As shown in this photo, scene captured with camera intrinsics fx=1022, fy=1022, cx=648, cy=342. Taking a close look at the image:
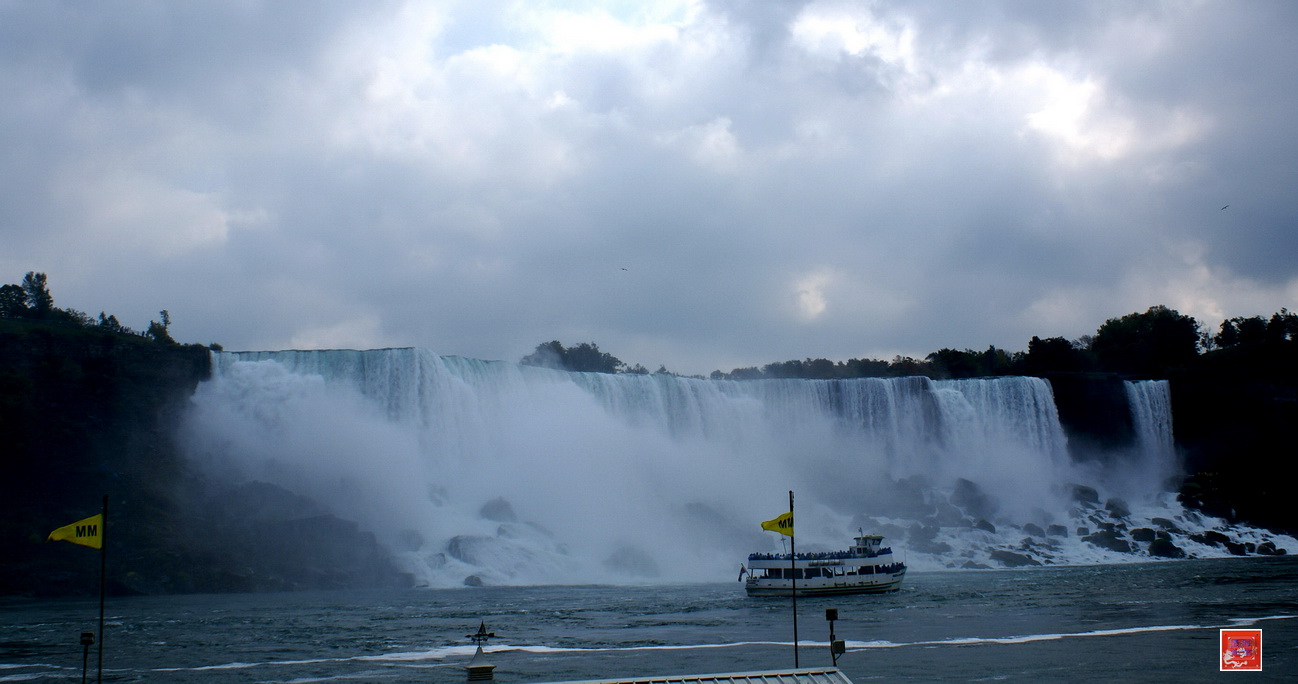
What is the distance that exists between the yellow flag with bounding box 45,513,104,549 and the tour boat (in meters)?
30.2

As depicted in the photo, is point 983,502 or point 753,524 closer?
point 753,524

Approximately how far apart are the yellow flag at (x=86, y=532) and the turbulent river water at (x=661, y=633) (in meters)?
6.72

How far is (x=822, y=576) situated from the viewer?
4425cm

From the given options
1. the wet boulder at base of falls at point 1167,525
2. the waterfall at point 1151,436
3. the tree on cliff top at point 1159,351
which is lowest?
the wet boulder at base of falls at point 1167,525

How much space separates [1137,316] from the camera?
363ft

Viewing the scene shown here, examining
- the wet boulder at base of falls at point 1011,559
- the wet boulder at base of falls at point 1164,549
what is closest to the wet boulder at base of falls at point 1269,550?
the wet boulder at base of falls at point 1164,549

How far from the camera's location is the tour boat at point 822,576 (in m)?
42.6

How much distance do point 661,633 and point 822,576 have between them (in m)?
17.2

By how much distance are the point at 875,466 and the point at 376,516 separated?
1361 inches

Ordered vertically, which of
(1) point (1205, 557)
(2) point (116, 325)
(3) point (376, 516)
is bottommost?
(1) point (1205, 557)

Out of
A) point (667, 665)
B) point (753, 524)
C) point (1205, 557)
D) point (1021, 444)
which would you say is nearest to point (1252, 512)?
point (1205, 557)

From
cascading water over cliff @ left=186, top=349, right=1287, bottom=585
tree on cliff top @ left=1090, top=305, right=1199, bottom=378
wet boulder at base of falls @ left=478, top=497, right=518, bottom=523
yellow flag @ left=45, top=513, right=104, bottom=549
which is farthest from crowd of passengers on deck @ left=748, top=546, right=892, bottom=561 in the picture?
tree on cliff top @ left=1090, top=305, right=1199, bottom=378

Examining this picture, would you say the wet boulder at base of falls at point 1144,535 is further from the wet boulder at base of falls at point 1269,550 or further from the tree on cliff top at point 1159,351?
the tree on cliff top at point 1159,351

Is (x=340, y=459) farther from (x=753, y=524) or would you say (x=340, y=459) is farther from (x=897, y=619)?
(x=897, y=619)
